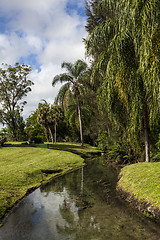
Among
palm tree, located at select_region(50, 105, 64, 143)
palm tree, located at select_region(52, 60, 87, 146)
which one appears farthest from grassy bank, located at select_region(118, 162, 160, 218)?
palm tree, located at select_region(50, 105, 64, 143)

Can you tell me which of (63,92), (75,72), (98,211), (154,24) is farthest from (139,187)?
(75,72)

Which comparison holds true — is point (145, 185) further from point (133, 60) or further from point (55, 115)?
point (55, 115)

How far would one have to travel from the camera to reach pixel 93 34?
11695 mm

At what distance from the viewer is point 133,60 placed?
9.73m

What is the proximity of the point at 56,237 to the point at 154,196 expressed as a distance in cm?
339

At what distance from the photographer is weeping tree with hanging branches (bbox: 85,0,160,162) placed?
20.8 ft

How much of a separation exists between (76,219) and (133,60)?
7274 millimetres

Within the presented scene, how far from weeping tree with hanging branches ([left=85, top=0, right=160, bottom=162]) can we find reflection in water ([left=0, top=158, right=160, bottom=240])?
390cm

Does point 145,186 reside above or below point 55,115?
below

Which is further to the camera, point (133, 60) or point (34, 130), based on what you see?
point (34, 130)

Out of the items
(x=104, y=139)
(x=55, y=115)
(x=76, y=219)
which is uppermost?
(x=55, y=115)

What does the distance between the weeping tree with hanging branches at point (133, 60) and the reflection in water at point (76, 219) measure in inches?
154

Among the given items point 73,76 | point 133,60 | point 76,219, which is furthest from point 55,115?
point 76,219

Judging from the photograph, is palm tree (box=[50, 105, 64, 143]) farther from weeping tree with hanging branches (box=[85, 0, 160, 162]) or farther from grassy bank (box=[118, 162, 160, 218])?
grassy bank (box=[118, 162, 160, 218])
